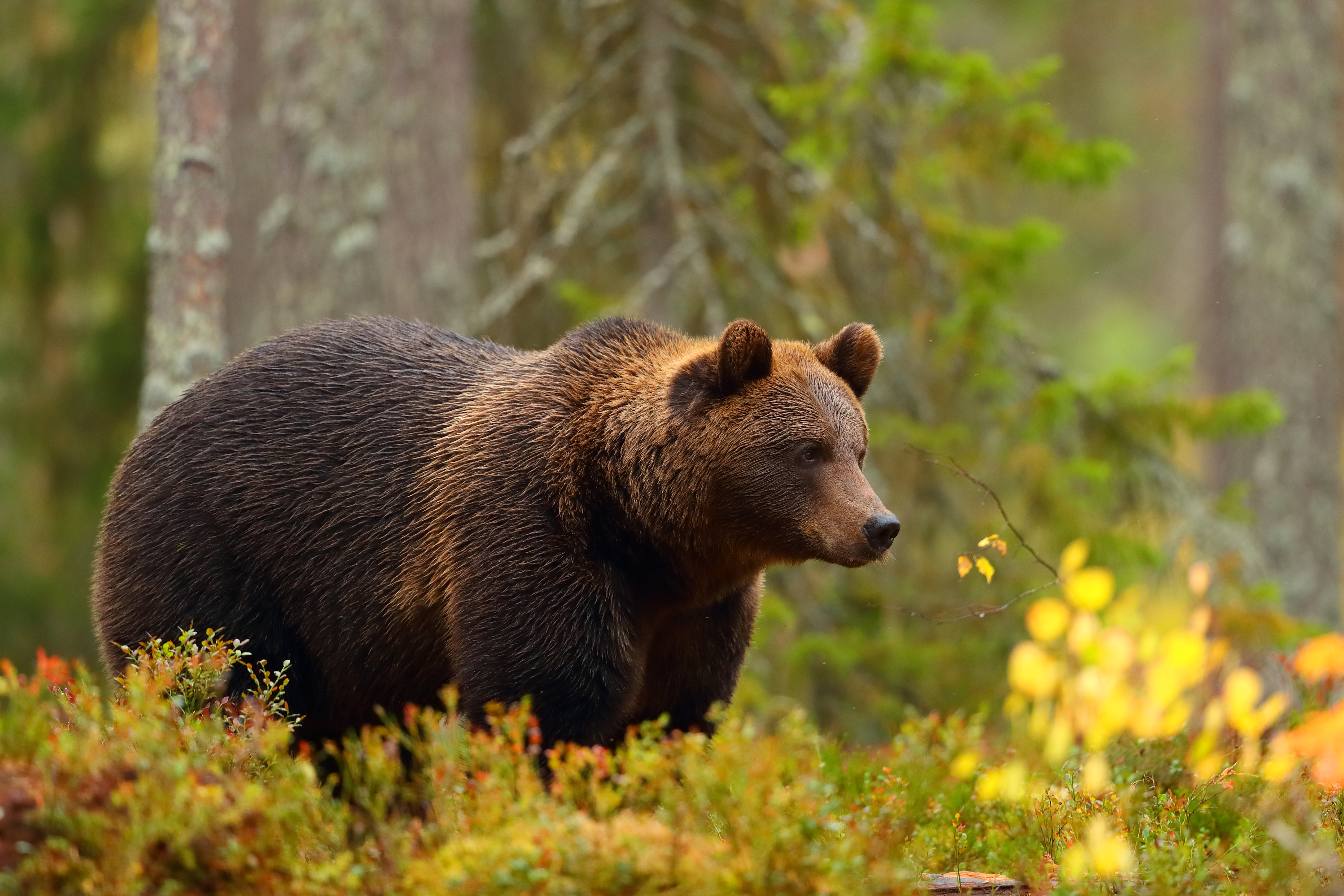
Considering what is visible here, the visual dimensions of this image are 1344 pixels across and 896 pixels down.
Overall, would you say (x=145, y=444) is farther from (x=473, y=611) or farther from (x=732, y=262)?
(x=732, y=262)

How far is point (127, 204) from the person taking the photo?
14.6 meters

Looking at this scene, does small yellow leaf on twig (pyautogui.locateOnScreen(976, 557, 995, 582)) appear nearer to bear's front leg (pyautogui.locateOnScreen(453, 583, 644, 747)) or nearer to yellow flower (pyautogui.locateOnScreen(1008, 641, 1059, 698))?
bear's front leg (pyautogui.locateOnScreen(453, 583, 644, 747))

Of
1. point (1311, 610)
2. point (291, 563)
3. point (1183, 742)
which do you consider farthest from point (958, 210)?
point (291, 563)

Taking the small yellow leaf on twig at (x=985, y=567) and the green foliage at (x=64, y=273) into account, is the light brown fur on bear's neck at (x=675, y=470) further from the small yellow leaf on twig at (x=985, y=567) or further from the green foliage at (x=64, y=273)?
the green foliage at (x=64, y=273)

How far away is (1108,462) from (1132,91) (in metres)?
17.8

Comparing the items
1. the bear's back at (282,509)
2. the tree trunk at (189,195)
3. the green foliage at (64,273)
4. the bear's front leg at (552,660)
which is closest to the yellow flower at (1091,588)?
the bear's front leg at (552,660)

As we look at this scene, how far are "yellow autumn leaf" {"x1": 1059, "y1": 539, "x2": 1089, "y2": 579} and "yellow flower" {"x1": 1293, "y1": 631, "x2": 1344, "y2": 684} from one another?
160 cm

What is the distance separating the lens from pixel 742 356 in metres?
5.48

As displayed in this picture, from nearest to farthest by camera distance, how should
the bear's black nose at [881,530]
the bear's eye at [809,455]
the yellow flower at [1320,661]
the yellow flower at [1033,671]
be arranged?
the bear's black nose at [881,530]
the bear's eye at [809,455]
the yellow flower at [1320,661]
the yellow flower at [1033,671]

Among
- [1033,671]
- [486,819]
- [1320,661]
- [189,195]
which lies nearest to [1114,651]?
[1320,661]

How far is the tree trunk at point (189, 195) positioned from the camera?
301 inches

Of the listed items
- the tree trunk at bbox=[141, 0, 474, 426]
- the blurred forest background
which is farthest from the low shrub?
the tree trunk at bbox=[141, 0, 474, 426]

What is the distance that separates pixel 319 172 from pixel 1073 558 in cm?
543

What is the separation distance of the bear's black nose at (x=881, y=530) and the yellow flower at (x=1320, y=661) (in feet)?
7.93
